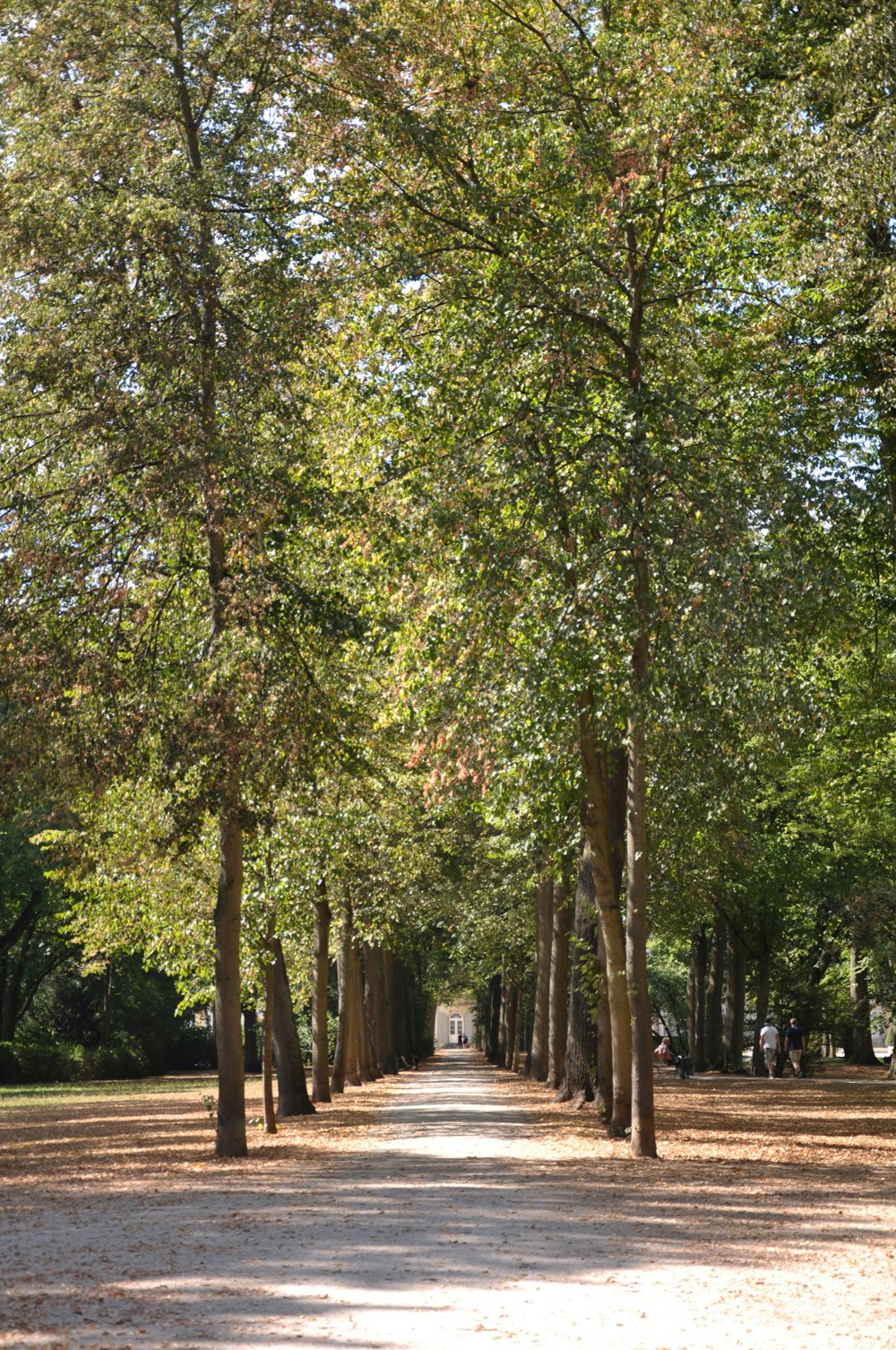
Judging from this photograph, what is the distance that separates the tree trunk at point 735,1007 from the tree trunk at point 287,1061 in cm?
1899

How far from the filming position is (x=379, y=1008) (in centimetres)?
4328

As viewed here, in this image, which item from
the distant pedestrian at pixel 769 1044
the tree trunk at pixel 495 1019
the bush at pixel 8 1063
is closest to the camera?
the distant pedestrian at pixel 769 1044

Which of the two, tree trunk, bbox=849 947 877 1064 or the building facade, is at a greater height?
tree trunk, bbox=849 947 877 1064

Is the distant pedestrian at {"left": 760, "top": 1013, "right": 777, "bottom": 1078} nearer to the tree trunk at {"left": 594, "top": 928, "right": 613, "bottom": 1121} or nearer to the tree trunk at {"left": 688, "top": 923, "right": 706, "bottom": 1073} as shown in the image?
the tree trunk at {"left": 688, "top": 923, "right": 706, "bottom": 1073}

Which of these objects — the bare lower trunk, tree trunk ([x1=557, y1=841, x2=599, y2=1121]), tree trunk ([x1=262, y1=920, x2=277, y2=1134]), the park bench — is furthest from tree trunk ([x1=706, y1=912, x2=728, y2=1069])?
tree trunk ([x1=262, y1=920, x2=277, y2=1134])

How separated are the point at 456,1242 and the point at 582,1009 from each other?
1391cm

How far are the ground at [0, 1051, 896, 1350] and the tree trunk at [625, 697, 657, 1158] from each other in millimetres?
710

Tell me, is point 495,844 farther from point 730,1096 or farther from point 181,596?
point 181,596

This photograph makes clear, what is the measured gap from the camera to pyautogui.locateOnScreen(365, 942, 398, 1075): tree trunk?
4038 centimetres

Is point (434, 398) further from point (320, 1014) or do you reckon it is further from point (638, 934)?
point (320, 1014)

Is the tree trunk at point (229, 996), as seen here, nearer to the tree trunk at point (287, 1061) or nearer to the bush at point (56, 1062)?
the tree trunk at point (287, 1061)

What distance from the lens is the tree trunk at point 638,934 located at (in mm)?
15523

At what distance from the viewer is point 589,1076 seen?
79.9 ft

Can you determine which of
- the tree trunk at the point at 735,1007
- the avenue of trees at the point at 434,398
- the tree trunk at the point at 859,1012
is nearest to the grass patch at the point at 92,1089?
the tree trunk at the point at 735,1007
